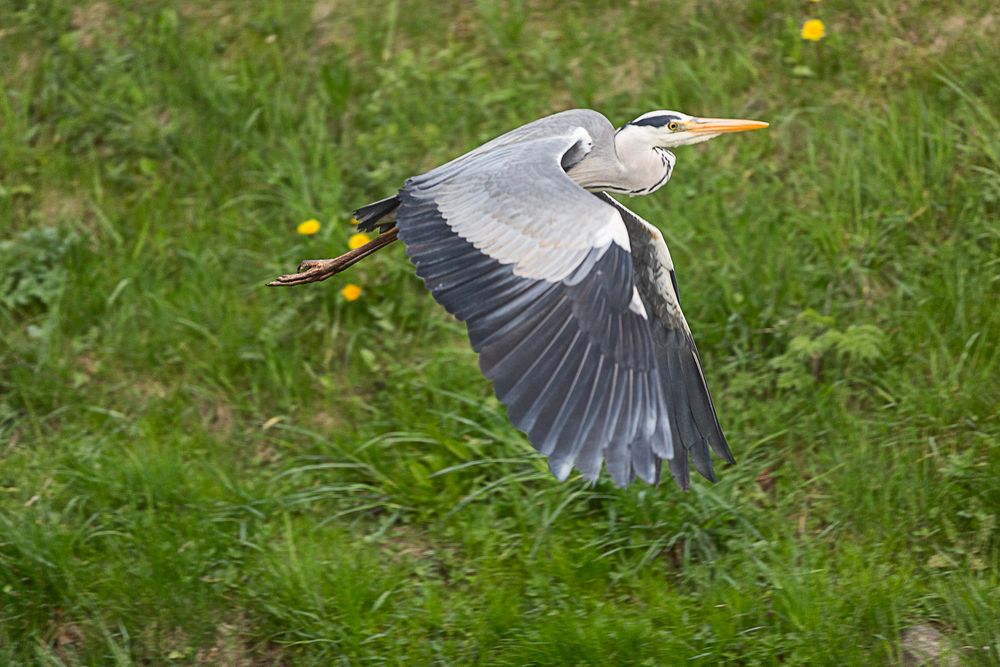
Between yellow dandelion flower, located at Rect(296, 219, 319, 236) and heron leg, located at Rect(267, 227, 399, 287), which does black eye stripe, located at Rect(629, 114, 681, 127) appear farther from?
yellow dandelion flower, located at Rect(296, 219, 319, 236)

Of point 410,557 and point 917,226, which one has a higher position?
point 917,226

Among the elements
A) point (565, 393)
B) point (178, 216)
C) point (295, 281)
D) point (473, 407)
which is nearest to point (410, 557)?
point (473, 407)

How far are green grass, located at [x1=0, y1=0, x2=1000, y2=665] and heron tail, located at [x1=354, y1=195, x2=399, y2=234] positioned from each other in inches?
33.2

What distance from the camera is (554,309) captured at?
12.5 ft

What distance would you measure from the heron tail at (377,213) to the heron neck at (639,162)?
82 centimetres

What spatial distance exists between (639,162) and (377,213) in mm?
956

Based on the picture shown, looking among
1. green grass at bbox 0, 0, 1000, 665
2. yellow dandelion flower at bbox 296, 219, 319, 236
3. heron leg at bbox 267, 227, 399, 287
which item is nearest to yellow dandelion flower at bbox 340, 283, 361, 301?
green grass at bbox 0, 0, 1000, 665

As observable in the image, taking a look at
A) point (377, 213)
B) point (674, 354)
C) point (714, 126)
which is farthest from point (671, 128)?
point (377, 213)

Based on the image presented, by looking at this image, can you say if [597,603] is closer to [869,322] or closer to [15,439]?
[869,322]

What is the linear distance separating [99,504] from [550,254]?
89.5 inches

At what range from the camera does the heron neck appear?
459 cm

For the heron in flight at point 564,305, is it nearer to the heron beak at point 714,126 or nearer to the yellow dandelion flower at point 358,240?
the heron beak at point 714,126

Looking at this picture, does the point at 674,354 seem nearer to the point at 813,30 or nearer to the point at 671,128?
the point at 671,128

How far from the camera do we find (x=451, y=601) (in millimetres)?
4672
